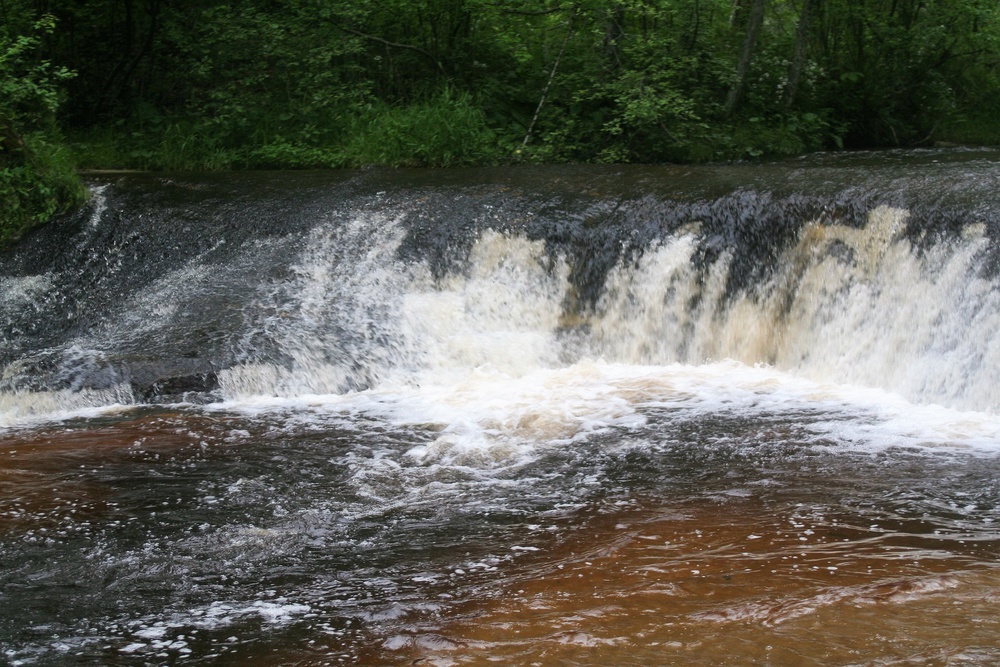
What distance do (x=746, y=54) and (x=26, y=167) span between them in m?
9.13

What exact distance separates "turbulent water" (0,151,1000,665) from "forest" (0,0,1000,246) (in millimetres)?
1417

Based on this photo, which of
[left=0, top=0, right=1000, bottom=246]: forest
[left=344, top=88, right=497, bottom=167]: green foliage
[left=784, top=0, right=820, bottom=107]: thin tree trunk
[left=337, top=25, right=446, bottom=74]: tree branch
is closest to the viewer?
[left=344, top=88, right=497, bottom=167]: green foliage

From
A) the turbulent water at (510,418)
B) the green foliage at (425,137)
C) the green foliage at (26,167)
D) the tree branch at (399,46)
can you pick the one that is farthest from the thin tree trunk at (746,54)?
the green foliage at (26,167)

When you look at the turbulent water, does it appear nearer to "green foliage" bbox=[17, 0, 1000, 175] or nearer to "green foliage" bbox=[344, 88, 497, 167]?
"green foliage" bbox=[344, 88, 497, 167]

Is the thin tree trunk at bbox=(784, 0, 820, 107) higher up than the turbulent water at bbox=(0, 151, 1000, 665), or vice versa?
the thin tree trunk at bbox=(784, 0, 820, 107)

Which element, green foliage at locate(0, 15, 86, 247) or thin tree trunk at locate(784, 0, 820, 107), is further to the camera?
thin tree trunk at locate(784, 0, 820, 107)

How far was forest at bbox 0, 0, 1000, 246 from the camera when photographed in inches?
506

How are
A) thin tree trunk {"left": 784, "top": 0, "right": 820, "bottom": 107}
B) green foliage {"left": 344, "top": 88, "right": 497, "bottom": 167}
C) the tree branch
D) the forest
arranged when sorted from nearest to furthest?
green foliage {"left": 344, "top": 88, "right": 497, "bottom": 167}, the forest, thin tree trunk {"left": 784, "top": 0, "right": 820, "bottom": 107}, the tree branch

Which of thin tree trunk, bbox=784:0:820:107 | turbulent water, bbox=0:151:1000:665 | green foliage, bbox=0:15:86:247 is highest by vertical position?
thin tree trunk, bbox=784:0:820:107

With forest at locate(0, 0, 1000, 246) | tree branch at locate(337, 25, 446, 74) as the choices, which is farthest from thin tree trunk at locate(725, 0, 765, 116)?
tree branch at locate(337, 25, 446, 74)

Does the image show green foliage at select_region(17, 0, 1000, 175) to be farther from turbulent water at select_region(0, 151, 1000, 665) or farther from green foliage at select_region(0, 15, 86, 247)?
green foliage at select_region(0, 15, 86, 247)

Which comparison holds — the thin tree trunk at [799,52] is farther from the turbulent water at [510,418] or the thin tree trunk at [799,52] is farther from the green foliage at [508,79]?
the turbulent water at [510,418]

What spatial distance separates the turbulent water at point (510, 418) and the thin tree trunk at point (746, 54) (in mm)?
1703

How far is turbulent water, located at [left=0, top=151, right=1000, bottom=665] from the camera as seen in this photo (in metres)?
4.12
